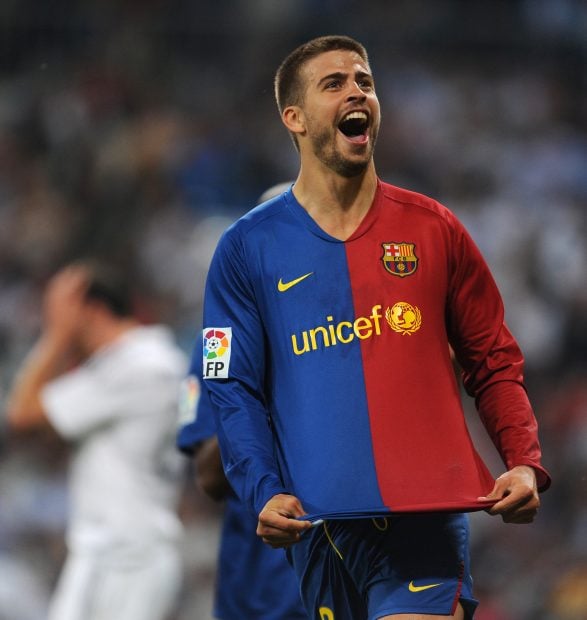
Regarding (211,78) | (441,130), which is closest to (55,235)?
(211,78)

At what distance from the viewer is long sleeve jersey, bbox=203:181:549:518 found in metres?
3.43

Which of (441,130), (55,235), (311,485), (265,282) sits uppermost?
(441,130)

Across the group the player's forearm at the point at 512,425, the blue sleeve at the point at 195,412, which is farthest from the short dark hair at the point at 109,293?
the player's forearm at the point at 512,425

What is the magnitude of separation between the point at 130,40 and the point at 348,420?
1054 cm

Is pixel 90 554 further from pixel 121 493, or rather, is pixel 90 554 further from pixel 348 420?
pixel 348 420

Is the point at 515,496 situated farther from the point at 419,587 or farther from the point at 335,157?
the point at 335,157

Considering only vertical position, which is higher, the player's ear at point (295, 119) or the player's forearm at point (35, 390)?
the player's ear at point (295, 119)

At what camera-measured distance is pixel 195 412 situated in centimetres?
516

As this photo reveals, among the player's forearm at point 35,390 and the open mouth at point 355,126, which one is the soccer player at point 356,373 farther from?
the player's forearm at point 35,390

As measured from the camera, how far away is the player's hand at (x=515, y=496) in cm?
329

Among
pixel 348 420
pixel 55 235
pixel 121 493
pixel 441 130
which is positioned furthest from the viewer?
pixel 441 130

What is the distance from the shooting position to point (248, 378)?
3.61 meters

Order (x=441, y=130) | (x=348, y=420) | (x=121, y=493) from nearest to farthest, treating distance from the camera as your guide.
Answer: (x=348, y=420) < (x=121, y=493) < (x=441, y=130)

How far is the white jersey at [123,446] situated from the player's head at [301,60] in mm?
2720
